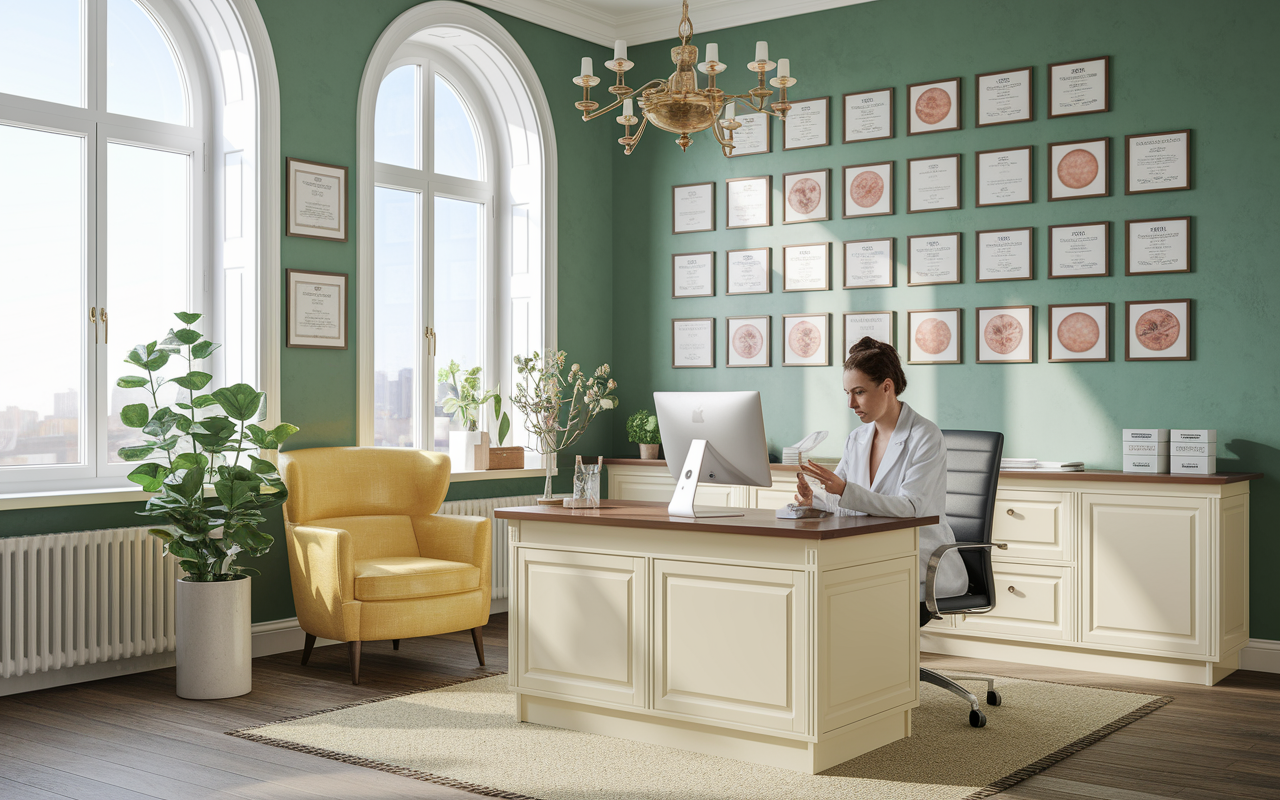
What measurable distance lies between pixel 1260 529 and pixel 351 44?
4663 millimetres

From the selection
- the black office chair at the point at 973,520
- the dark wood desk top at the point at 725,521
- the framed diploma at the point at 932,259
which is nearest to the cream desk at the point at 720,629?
the dark wood desk top at the point at 725,521

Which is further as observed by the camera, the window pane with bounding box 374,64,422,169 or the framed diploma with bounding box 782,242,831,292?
the framed diploma with bounding box 782,242,831,292

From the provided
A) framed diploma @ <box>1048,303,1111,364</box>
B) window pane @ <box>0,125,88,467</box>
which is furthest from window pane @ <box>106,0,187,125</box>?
framed diploma @ <box>1048,303,1111,364</box>

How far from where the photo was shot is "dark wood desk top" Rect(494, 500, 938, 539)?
3441 mm

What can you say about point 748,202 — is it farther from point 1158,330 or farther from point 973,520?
point 973,520

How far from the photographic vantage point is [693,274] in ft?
22.1

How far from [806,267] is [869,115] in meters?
0.84

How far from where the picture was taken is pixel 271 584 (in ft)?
17.4

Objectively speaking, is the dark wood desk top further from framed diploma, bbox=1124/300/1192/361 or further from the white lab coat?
framed diploma, bbox=1124/300/1192/361

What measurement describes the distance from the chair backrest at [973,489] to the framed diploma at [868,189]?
1.95 m

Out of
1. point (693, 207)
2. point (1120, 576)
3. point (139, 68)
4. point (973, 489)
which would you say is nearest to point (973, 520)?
point (973, 489)

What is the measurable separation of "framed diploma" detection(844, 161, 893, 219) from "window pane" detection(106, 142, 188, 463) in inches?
128

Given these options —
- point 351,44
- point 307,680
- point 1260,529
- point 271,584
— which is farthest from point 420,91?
point 1260,529

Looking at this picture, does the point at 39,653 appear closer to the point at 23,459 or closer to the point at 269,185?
the point at 23,459
